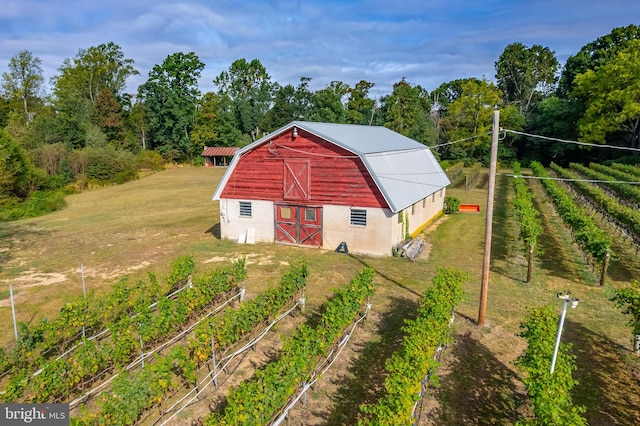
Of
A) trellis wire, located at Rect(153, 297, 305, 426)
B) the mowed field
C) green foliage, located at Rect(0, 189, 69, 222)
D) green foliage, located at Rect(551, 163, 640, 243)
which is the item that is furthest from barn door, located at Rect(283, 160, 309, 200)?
green foliage, located at Rect(0, 189, 69, 222)

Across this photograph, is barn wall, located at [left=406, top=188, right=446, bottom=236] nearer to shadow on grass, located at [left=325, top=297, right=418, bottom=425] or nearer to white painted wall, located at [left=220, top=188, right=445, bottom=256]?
white painted wall, located at [left=220, top=188, right=445, bottom=256]

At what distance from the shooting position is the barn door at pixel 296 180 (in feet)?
69.2

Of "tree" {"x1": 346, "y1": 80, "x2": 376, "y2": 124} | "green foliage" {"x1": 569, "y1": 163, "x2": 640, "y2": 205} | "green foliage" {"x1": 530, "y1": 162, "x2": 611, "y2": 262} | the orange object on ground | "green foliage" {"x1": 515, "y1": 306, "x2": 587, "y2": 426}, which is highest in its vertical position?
"tree" {"x1": 346, "y1": 80, "x2": 376, "y2": 124}

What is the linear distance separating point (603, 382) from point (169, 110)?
230 feet

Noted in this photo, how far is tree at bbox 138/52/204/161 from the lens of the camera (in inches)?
2697

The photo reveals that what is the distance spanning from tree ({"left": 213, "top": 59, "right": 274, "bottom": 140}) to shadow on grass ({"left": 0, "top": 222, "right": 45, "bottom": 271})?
55001mm

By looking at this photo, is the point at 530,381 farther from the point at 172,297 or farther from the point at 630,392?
the point at 172,297

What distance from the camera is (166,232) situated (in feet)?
85.8

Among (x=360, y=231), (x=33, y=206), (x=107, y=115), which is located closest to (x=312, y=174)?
(x=360, y=231)

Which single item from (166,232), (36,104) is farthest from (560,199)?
(36,104)

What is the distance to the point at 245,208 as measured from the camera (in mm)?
22891

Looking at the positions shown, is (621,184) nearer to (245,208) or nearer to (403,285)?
(403,285)

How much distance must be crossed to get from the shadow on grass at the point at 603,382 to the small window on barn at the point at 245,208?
53.3 ft

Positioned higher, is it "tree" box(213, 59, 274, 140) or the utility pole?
"tree" box(213, 59, 274, 140)
